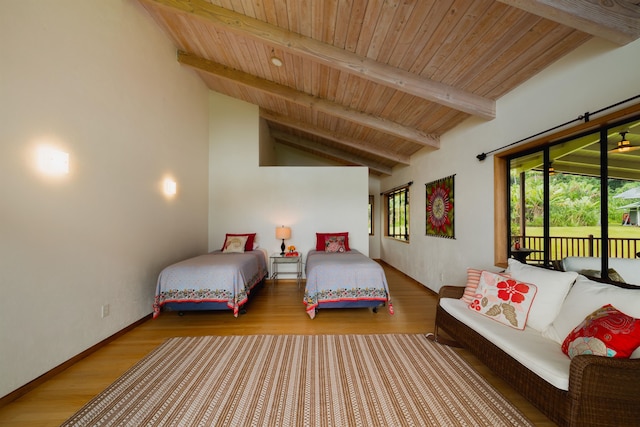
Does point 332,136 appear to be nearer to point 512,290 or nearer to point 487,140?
point 487,140

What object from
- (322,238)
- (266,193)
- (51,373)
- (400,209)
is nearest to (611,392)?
(51,373)

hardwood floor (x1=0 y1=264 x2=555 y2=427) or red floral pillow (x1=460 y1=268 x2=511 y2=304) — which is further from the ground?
red floral pillow (x1=460 y1=268 x2=511 y2=304)

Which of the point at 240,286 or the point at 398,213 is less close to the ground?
the point at 398,213

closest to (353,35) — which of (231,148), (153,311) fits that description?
(231,148)

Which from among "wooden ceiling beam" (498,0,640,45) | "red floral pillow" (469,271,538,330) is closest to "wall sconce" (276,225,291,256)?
"red floral pillow" (469,271,538,330)

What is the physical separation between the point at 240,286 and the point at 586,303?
10.2ft

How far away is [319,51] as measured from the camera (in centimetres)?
260

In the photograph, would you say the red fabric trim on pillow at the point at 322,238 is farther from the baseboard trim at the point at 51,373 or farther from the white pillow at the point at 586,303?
the white pillow at the point at 586,303

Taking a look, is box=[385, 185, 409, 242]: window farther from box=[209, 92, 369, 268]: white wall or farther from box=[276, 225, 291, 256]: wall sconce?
box=[276, 225, 291, 256]: wall sconce

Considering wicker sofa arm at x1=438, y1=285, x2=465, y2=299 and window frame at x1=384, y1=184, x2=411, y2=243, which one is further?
window frame at x1=384, y1=184, x2=411, y2=243

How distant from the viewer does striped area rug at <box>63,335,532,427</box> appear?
1.53 m

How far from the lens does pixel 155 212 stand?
3.24m

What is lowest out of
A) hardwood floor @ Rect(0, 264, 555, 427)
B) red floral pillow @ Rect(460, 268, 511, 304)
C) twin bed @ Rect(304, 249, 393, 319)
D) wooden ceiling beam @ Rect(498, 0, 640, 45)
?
hardwood floor @ Rect(0, 264, 555, 427)

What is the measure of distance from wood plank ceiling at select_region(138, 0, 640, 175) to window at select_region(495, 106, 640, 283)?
633mm
